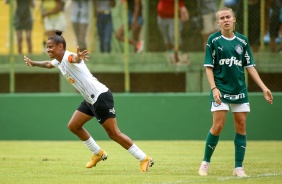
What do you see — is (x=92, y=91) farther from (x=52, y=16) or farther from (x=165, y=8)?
(x=52, y=16)

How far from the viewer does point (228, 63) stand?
1077 centimetres

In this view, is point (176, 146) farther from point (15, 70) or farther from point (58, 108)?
point (15, 70)

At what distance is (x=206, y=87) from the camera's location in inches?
774

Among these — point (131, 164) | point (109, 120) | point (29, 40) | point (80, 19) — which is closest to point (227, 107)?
point (109, 120)

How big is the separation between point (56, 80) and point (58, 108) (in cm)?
99

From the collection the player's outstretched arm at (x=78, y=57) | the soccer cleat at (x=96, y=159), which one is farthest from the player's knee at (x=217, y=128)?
the soccer cleat at (x=96, y=159)

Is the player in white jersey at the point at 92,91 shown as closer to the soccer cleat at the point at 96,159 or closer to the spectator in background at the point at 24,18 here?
the soccer cleat at the point at 96,159

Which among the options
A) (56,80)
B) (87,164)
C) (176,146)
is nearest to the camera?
(87,164)

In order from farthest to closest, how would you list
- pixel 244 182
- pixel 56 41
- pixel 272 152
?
pixel 272 152, pixel 56 41, pixel 244 182

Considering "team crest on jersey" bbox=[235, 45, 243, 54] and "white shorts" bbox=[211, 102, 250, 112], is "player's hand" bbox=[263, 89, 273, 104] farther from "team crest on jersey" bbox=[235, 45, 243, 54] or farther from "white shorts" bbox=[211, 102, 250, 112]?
"team crest on jersey" bbox=[235, 45, 243, 54]

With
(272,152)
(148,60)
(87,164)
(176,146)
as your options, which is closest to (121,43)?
(148,60)

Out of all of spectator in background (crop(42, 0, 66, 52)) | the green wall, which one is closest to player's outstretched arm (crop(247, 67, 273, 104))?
the green wall

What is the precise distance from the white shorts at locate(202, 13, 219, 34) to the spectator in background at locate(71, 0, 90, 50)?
2.84 meters

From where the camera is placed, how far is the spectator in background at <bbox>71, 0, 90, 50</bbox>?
1958 cm
